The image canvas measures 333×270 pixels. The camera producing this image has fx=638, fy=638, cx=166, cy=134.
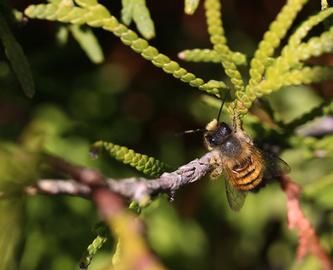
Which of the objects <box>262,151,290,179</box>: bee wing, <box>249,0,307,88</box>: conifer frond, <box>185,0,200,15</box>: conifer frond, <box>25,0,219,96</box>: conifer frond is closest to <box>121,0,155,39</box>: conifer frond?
<box>185,0,200,15</box>: conifer frond

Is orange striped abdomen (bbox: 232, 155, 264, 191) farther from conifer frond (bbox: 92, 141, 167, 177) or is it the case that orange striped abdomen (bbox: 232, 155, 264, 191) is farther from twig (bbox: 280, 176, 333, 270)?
conifer frond (bbox: 92, 141, 167, 177)

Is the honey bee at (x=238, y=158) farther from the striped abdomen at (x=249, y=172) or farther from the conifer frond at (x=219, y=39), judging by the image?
the conifer frond at (x=219, y=39)

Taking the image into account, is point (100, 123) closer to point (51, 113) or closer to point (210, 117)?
point (51, 113)

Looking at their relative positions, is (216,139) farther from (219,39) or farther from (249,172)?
(219,39)

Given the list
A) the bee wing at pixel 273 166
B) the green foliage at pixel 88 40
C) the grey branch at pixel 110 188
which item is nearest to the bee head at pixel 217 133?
the bee wing at pixel 273 166

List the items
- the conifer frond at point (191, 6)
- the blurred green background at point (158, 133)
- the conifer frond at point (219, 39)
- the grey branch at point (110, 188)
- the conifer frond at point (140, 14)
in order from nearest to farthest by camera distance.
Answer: the grey branch at point (110, 188), the conifer frond at point (219, 39), the conifer frond at point (191, 6), the conifer frond at point (140, 14), the blurred green background at point (158, 133)

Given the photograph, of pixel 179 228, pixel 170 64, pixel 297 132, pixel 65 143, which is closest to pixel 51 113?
pixel 65 143
